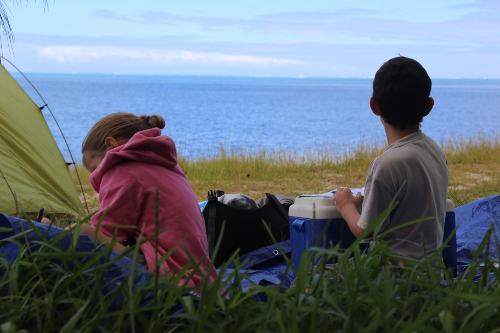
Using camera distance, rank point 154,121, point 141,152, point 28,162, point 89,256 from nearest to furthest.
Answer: point 89,256
point 141,152
point 154,121
point 28,162

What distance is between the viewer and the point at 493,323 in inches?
49.2

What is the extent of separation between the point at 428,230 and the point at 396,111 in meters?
0.47

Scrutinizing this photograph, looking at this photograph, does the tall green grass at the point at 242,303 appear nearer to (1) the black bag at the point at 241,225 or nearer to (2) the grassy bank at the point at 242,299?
(2) the grassy bank at the point at 242,299

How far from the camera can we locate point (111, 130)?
246 centimetres

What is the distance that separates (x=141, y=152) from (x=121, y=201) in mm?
216

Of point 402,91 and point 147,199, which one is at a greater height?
point 402,91

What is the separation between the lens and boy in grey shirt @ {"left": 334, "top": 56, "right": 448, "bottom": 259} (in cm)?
223

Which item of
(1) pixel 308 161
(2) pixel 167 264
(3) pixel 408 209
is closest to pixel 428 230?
(3) pixel 408 209

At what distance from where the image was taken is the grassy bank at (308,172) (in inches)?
276

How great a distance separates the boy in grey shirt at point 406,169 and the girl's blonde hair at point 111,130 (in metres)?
0.96

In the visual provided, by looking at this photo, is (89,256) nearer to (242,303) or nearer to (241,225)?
(242,303)

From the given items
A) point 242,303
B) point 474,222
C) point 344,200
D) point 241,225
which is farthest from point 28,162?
point 242,303

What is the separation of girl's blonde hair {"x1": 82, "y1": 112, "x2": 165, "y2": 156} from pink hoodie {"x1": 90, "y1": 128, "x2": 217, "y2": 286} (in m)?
0.17

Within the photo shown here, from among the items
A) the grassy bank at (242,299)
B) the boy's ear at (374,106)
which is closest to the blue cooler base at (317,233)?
the boy's ear at (374,106)
